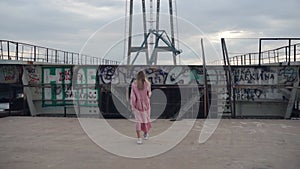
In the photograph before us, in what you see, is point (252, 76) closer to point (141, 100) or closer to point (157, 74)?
point (157, 74)

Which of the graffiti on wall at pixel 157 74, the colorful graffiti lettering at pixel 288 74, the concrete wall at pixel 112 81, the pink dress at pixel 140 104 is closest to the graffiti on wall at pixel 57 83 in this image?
the concrete wall at pixel 112 81

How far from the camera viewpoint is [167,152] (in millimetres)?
7238

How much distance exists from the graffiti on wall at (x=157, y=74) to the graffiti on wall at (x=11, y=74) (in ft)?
10.3

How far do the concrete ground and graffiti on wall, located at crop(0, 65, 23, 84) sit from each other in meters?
4.28

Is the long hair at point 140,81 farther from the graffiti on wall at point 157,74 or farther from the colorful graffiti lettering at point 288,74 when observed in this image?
the colorful graffiti lettering at point 288,74

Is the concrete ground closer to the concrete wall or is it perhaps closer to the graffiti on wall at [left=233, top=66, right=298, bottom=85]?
the concrete wall

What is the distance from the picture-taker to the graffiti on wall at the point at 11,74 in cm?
1463

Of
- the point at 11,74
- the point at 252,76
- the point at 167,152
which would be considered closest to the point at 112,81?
the point at 11,74

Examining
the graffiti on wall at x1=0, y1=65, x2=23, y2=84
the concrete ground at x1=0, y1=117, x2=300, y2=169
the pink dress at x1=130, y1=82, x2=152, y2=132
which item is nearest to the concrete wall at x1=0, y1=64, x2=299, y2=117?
the graffiti on wall at x1=0, y1=65, x2=23, y2=84

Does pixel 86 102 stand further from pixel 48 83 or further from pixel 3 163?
pixel 3 163

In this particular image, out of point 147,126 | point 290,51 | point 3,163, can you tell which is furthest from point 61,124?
point 290,51

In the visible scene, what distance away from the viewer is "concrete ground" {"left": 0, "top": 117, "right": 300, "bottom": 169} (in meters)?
6.31

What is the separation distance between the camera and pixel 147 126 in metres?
8.40

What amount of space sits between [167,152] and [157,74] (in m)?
7.90
